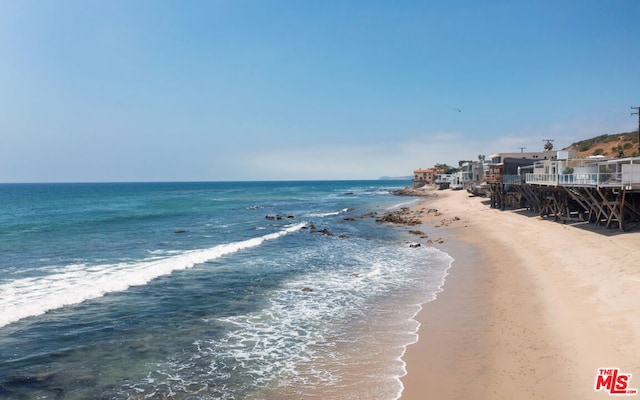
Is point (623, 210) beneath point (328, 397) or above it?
above

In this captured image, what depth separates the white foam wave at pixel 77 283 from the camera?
15.6 meters

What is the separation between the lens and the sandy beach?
916cm

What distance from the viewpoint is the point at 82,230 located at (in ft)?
127

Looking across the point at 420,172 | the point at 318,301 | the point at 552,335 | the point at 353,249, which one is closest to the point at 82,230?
the point at 353,249

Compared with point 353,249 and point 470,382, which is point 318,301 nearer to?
point 470,382

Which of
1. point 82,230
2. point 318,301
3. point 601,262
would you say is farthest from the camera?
point 82,230

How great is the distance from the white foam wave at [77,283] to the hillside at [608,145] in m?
66.5

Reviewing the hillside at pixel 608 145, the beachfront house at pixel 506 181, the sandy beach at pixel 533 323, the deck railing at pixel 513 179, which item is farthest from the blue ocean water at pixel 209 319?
the hillside at pixel 608 145

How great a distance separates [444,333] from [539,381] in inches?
140

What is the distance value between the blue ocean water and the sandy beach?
1029 mm

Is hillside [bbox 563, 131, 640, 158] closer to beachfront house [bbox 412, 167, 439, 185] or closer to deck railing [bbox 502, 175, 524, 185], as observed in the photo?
deck railing [bbox 502, 175, 524, 185]

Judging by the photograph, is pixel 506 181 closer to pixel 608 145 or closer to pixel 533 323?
pixel 533 323

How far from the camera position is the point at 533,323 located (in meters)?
12.6

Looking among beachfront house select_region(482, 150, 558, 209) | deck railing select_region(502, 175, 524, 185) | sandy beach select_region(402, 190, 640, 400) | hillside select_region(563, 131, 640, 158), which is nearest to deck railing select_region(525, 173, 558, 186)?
deck railing select_region(502, 175, 524, 185)
